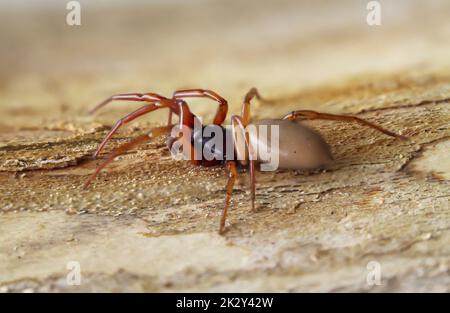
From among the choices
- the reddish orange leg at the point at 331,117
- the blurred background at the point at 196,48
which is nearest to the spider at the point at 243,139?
the reddish orange leg at the point at 331,117

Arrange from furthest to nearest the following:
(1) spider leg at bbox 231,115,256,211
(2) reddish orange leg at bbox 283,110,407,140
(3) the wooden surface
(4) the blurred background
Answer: (4) the blurred background
(2) reddish orange leg at bbox 283,110,407,140
(1) spider leg at bbox 231,115,256,211
(3) the wooden surface

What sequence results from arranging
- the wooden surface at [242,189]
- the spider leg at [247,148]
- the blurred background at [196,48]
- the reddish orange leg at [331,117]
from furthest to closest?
the blurred background at [196,48], the reddish orange leg at [331,117], the spider leg at [247,148], the wooden surface at [242,189]

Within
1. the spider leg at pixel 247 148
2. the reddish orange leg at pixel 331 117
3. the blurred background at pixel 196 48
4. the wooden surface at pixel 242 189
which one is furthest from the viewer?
the blurred background at pixel 196 48

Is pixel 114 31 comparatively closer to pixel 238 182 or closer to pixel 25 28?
pixel 25 28

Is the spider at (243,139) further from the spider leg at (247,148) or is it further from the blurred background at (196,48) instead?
the blurred background at (196,48)

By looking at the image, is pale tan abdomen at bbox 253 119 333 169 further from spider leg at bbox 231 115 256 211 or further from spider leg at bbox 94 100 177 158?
spider leg at bbox 94 100 177 158

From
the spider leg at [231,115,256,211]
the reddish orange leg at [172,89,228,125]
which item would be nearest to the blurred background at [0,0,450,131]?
the reddish orange leg at [172,89,228,125]

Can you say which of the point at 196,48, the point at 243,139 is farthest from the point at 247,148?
the point at 196,48

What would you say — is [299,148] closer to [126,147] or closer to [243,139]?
[243,139]

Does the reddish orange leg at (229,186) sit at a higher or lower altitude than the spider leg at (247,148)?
lower

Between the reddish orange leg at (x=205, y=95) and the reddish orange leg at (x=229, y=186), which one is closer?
the reddish orange leg at (x=229, y=186)
